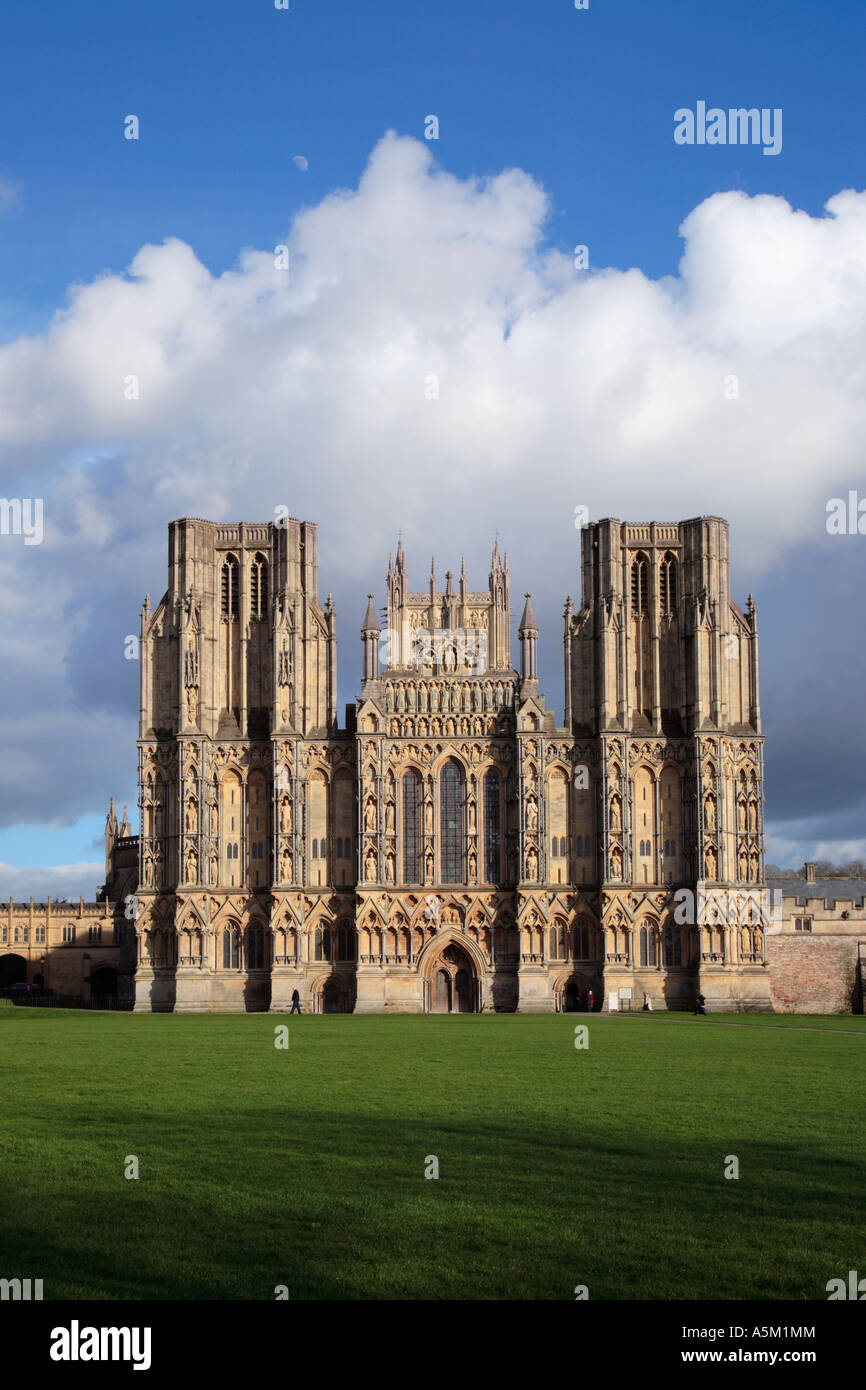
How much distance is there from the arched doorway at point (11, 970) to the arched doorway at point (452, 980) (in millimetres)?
48447

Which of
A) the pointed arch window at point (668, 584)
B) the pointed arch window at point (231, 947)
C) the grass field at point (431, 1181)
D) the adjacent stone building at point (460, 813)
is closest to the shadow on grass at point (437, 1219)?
the grass field at point (431, 1181)

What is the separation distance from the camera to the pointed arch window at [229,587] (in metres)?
95.2

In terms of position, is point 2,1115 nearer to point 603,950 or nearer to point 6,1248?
point 6,1248

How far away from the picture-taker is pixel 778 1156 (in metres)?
20.3

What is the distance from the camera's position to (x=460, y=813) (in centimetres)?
9188

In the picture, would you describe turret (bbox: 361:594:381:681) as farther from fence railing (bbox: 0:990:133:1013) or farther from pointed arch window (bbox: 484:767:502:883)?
fence railing (bbox: 0:990:133:1013)

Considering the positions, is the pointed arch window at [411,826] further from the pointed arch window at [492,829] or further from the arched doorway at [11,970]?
the arched doorway at [11,970]

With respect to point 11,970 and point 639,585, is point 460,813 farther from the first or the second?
point 11,970

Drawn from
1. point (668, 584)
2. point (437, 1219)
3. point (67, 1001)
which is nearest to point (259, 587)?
point (668, 584)

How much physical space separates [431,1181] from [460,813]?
73877mm
